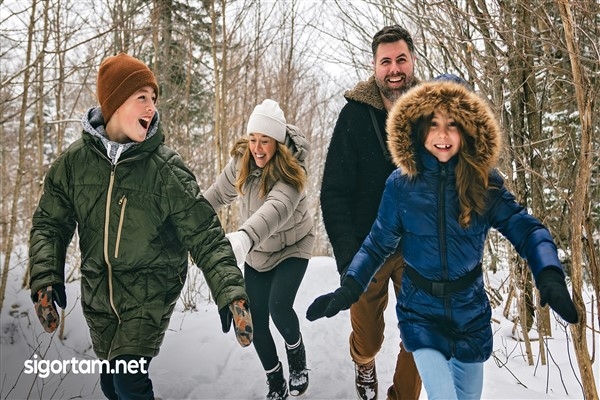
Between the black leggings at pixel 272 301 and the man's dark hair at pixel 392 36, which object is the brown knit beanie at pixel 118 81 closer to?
the man's dark hair at pixel 392 36

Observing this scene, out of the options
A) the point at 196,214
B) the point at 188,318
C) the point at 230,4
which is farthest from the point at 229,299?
the point at 230,4

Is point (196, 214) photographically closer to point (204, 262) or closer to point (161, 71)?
point (204, 262)

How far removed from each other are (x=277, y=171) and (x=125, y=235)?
1.44 m

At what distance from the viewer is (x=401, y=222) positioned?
2334 mm

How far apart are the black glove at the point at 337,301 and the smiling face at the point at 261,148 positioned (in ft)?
5.05

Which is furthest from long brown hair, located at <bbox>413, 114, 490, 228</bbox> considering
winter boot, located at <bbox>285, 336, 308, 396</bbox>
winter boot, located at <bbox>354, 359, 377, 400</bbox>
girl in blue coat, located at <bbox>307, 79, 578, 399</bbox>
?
winter boot, located at <bbox>285, 336, 308, 396</bbox>

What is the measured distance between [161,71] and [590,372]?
9.88 meters

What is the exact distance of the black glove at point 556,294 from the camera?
5.70 feet

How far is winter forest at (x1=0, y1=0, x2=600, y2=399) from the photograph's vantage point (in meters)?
2.66

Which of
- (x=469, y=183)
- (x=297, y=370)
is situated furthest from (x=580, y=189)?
(x=297, y=370)

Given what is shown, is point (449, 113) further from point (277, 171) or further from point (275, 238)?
point (275, 238)

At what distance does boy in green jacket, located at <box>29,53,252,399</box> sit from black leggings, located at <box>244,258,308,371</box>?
3.95ft

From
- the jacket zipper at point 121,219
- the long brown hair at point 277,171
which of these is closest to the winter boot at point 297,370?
the long brown hair at point 277,171

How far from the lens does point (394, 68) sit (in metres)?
2.85
